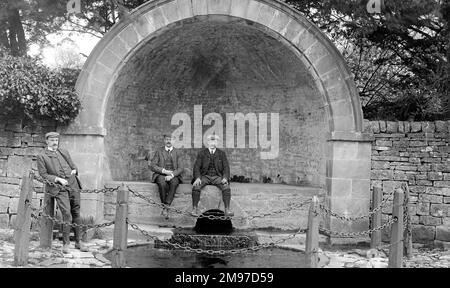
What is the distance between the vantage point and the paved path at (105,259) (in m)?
6.30

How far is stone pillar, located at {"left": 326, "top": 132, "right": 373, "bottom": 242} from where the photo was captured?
8398mm

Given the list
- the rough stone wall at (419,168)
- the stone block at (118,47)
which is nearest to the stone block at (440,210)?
the rough stone wall at (419,168)

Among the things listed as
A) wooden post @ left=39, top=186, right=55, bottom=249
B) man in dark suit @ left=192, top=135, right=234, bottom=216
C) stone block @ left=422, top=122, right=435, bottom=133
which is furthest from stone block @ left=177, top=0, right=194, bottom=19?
stone block @ left=422, top=122, right=435, bottom=133

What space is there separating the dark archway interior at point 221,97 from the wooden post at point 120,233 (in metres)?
3.33

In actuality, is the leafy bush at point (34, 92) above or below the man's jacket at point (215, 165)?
above

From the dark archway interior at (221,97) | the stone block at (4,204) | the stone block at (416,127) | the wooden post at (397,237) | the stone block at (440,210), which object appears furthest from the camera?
the dark archway interior at (221,97)

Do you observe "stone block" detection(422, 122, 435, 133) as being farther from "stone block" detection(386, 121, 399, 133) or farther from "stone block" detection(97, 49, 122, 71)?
"stone block" detection(97, 49, 122, 71)

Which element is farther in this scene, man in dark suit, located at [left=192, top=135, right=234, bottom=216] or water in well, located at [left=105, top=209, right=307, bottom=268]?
man in dark suit, located at [left=192, top=135, right=234, bottom=216]

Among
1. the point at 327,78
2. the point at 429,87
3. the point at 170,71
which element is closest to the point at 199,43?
the point at 170,71

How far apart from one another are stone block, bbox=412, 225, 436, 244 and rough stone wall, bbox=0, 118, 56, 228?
21.3ft

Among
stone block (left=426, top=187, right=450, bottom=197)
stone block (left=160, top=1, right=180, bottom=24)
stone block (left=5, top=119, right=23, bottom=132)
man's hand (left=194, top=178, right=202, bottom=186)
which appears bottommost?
stone block (left=426, top=187, right=450, bottom=197)

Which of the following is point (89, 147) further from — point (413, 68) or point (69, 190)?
point (413, 68)

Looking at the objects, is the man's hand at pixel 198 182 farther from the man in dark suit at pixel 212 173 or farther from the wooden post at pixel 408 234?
the wooden post at pixel 408 234

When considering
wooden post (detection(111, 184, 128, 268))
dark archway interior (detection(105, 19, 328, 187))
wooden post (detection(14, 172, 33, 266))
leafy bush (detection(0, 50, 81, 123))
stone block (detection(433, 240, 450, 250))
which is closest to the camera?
wooden post (detection(111, 184, 128, 268))
